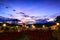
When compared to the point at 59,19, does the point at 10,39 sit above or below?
below

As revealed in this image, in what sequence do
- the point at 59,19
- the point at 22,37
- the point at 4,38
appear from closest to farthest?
1. the point at 4,38
2. the point at 22,37
3. the point at 59,19

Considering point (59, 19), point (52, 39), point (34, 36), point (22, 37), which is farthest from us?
point (59, 19)

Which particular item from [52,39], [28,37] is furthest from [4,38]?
[52,39]

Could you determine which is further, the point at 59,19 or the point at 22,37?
the point at 59,19

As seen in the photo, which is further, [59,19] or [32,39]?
[59,19]

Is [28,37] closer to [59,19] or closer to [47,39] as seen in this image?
[47,39]

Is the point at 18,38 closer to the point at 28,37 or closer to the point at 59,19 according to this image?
the point at 28,37

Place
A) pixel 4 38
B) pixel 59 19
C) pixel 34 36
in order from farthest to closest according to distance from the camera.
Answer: pixel 59 19
pixel 34 36
pixel 4 38

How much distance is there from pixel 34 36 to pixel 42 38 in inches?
4.7

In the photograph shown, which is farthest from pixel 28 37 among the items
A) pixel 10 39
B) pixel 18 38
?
pixel 10 39

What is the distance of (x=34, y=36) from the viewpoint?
1798 millimetres

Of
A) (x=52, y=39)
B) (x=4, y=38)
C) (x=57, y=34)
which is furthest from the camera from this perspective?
(x=57, y=34)

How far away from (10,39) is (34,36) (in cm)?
39

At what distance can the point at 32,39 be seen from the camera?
68.0 inches
